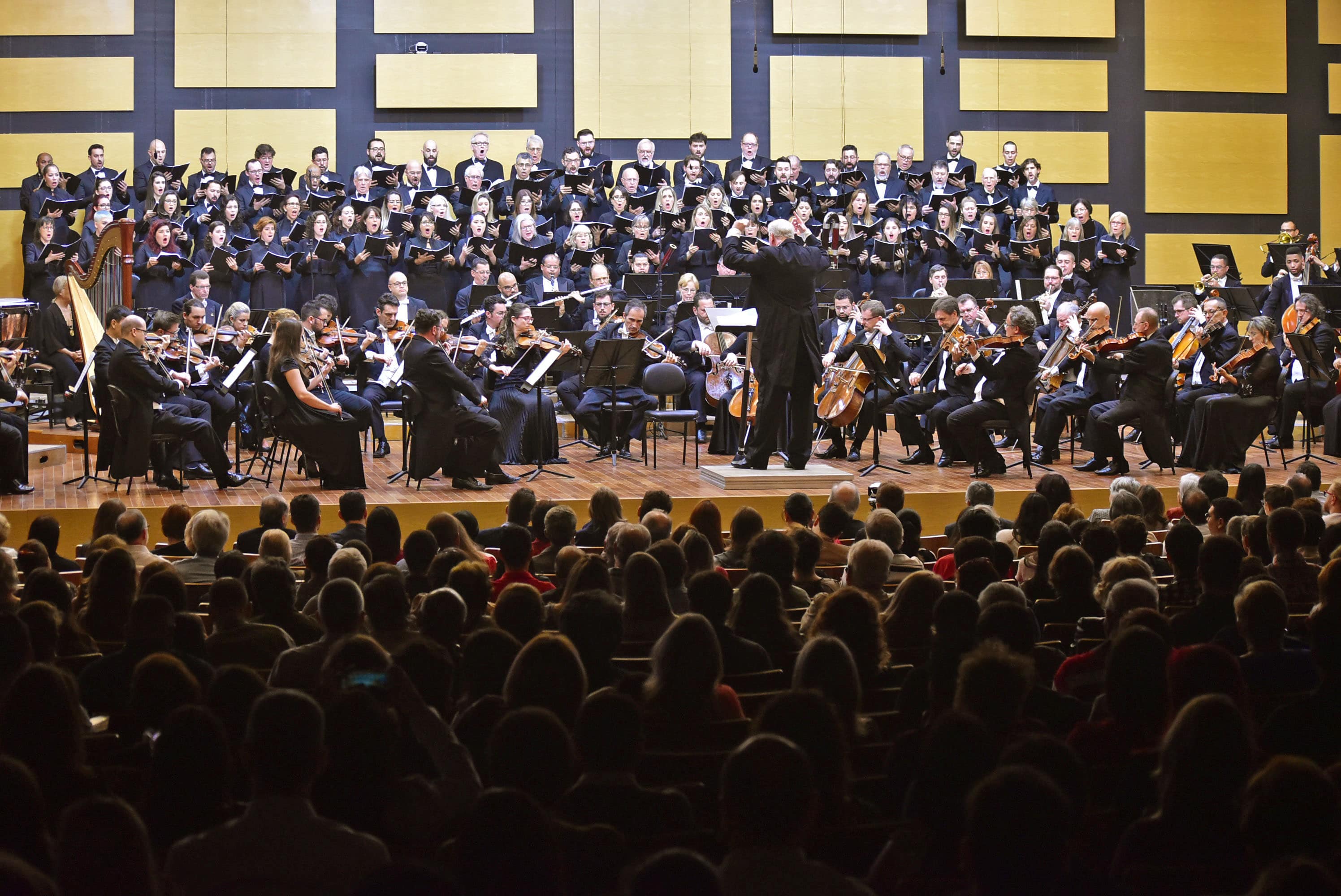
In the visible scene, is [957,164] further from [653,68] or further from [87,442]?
[87,442]

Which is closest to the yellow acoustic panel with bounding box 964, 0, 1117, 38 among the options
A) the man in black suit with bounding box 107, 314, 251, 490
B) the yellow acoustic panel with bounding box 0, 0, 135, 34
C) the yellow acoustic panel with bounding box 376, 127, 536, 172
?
the yellow acoustic panel with bounding box 376, 127, 536, 172

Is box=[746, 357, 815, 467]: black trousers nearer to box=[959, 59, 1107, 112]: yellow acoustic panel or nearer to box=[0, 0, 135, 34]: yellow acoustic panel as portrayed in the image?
box=[959, 59, 1107, 112]: yellow acoustic panel

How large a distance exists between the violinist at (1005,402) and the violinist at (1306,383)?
234 cm

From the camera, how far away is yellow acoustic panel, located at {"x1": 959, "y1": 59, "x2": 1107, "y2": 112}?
15766 millimetres

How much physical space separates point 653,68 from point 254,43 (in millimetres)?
4364

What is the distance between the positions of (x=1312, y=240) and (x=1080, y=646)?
10.9 metres

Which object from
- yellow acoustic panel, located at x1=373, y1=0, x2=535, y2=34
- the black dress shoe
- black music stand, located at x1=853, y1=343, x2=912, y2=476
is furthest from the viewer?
yellow acoustic panel, located at x1=373, y1=0, x2=535, y2=34

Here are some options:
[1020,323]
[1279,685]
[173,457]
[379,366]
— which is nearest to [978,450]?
[1020,323]

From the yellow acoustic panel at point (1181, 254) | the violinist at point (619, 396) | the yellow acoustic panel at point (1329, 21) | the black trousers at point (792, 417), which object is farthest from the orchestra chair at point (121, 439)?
the yellow acoustic panel at point (1329, 21)

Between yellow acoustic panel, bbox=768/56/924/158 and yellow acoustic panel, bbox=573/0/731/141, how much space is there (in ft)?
2.06

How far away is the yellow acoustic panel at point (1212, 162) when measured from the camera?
16.0m

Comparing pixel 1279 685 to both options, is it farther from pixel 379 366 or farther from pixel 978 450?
pixel 379 366

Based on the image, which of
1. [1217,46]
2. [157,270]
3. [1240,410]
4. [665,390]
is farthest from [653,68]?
[1240,410]

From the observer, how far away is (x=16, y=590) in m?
4.02
